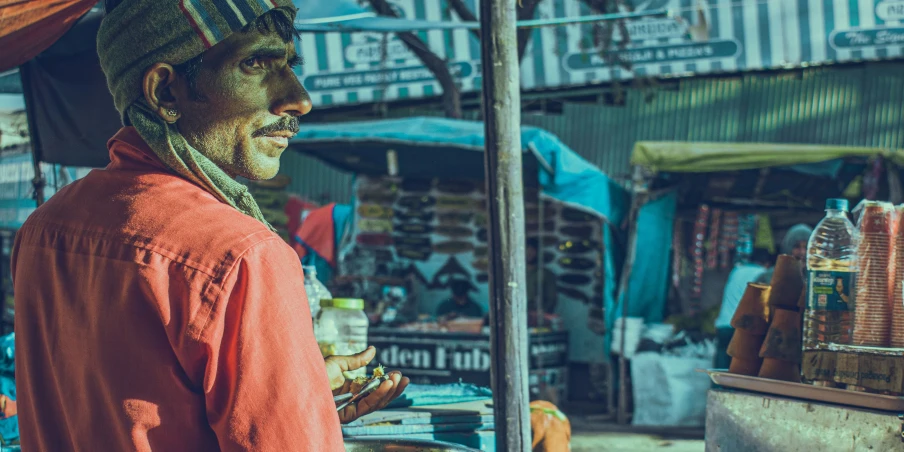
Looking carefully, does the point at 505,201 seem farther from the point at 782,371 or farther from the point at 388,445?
the point at 388,445

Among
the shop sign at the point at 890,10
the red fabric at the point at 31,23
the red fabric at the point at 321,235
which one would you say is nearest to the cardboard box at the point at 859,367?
the red fabric at the point at 31,23

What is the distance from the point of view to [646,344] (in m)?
9.09

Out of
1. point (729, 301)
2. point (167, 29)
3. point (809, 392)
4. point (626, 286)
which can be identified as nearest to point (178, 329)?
point (167, 29)

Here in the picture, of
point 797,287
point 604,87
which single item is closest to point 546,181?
point 604,87

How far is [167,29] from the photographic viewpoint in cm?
145

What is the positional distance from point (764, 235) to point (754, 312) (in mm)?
7289

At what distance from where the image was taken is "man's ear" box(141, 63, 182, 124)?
148 cm

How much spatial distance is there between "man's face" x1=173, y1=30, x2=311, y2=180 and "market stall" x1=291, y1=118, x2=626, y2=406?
7.31 metres

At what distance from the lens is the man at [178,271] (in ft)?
4.20

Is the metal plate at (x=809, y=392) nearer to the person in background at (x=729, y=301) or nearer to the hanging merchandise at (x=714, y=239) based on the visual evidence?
the person in background at (x=729, y=301)

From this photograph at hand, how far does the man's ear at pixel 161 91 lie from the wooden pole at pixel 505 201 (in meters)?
2.42

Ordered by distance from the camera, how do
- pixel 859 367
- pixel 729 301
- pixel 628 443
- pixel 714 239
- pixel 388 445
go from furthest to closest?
1. pixel 714 239
2. pixel 628 443
3. pixel 729 301
4. pixel 859 367
5. pixel 388 445

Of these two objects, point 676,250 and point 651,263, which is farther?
point 676,250

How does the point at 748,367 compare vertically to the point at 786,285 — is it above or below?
below
